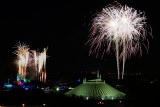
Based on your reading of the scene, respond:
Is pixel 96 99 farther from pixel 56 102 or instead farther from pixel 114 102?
pixel 56 102

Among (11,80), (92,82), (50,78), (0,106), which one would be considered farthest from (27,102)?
(50,78)

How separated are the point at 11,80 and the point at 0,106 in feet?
191

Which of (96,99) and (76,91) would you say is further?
(76,91)

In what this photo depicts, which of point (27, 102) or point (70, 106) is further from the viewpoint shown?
point (27, 102)

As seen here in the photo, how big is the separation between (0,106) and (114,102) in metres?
11.9

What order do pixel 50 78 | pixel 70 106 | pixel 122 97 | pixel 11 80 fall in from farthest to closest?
pixel 50 78 < pixel 11 80 < pixel 122 97 < pixel 70 106

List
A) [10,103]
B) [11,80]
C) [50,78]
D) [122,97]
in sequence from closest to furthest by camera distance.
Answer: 1. [10,103]
2. [122,97]
3. [11,80]
4. [50,78]

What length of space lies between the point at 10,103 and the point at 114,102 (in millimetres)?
10948

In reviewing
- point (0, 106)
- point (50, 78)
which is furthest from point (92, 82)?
point (50, 78)

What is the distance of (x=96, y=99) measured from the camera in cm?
3594

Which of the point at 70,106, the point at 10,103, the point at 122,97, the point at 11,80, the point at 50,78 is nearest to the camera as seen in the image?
the point at 70,106

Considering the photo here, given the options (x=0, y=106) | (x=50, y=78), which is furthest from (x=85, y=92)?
(x=50, y=78)

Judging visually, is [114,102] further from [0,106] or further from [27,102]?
[0,106]

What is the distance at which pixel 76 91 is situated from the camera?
40.1 metres
